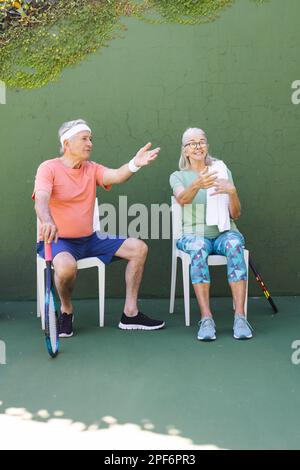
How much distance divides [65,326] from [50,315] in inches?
19.1

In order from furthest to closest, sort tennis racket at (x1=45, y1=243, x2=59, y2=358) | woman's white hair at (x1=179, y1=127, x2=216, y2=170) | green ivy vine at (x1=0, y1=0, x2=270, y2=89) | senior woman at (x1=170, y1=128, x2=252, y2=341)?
1. green ivy vine at (x1=0, y1=0, x2=270, y2=89)
2. woman's white hair at (x1=179, y1=127, x2=216, y2=170)
3. senior woman at (x1=170, y1=128, x2=252, y2=341)
4. tennis racket at (x1=45, y1=243, x2=59, y2=358)

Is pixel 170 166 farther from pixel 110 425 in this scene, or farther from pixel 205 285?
pixel 110 425

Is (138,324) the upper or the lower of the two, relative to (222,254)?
lower

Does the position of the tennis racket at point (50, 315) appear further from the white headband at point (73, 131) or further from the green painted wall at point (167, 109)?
the green painted wall at point (167, 109)

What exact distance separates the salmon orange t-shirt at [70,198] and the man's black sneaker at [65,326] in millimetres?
503

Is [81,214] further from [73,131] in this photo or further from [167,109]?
[167,109]

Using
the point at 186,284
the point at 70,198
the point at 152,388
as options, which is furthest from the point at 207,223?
the point at 152,388

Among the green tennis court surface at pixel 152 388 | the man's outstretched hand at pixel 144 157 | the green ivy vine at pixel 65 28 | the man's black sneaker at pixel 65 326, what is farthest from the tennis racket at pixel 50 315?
the green ivy vine at pixel 65 28

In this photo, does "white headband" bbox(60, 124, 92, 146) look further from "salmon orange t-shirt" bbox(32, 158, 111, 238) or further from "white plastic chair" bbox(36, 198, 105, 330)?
"white plastic chair" bbox(36, 198, 105, 330)

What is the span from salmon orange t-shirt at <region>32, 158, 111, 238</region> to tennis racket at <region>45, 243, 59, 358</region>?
21.6 inches

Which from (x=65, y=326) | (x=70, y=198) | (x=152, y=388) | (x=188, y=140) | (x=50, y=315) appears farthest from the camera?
(x=188, y=140)

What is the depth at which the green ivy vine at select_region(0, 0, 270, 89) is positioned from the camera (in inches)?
185

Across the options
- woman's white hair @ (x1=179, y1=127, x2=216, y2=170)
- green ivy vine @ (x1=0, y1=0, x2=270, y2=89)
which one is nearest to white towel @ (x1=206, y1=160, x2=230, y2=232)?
woman's white hair @ (x1=179, y1=127, x2=216, y2=170)

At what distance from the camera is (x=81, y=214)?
4070 mm
